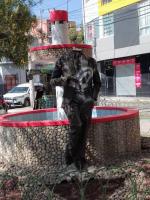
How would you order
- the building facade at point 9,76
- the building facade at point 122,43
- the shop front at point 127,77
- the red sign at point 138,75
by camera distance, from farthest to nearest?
1. the building facade at point 9,76
2. the red sign at point 138,75
3. the shop front at point 127,77
4. the building facade at point 122,43

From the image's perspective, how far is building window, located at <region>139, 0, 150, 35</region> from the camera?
107ft

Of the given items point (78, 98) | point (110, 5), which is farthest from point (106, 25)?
point (78, 98)

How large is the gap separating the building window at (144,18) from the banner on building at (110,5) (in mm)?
703

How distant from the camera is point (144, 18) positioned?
33.4 metres

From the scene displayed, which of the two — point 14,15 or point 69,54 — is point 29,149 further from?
point 14,15

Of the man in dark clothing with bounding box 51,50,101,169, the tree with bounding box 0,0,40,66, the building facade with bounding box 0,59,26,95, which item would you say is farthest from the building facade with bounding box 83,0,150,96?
the man in dark clothing with bounding box 51,50,101,169

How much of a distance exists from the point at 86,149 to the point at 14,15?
3803 mm

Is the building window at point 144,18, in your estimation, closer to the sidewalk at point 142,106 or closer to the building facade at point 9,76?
the sidewalk at point 142,106

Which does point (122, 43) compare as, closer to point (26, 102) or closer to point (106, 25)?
point (106, 25)

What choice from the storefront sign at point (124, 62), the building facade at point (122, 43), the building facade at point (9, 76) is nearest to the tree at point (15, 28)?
the building facade at point (122, 43)

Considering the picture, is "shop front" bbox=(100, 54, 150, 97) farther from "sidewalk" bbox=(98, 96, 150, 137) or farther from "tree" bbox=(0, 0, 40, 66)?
"tree" bbox=(0, 0, 40, 66)

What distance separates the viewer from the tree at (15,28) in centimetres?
1091

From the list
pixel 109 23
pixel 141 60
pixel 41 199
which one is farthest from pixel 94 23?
pixel 41 199

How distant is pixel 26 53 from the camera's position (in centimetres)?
1139
